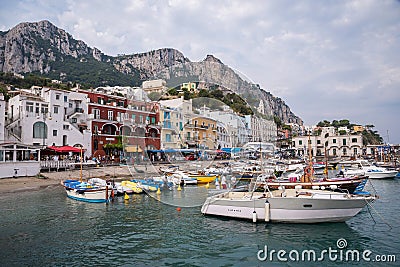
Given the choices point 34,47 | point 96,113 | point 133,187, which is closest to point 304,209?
point 133,187

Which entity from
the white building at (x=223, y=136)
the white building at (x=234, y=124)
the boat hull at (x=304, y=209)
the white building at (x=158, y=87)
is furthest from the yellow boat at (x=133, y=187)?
the white building at (x=234, y=124)

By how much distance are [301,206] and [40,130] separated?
36662 millimetres

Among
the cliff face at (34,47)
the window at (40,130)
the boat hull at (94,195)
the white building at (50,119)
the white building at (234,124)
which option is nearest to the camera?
the white building at (234,124)

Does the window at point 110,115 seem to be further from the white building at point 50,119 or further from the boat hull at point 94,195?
the boat hull at point 94,195

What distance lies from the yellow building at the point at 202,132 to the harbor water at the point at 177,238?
3931 millimetres

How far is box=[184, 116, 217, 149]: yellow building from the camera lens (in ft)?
31.9

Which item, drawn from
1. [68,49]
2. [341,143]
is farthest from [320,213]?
[68,49]

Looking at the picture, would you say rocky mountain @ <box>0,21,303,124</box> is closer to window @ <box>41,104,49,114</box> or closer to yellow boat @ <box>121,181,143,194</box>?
window @ <box>41,104,49,114</box>

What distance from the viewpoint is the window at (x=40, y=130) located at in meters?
38.9

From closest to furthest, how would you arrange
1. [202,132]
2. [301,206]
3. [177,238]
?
[202,132]
[177,238]
[301,206]

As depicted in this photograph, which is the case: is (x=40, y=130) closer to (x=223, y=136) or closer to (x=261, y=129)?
(x=223, y=136)

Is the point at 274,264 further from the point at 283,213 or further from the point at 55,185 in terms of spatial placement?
the point at 55,185

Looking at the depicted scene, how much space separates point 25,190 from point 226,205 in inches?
805
